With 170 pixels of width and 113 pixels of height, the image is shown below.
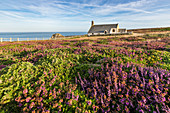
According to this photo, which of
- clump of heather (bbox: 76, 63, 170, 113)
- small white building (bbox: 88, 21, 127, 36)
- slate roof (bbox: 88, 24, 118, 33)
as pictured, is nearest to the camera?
clump of heather (bbox: 76, 63, 170, 113)

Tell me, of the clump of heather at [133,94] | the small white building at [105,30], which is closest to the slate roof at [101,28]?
the small white building at [105,30]

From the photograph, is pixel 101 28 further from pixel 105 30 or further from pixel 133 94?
pixel 133 94

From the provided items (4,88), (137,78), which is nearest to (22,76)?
(4,88)

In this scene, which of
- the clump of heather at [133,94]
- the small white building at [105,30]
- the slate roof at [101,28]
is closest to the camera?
the clump of heather at [133,94]

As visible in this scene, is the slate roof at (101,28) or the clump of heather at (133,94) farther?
the slate roof at (101,28)

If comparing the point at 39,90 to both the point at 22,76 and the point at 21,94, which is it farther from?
the point at 22,76

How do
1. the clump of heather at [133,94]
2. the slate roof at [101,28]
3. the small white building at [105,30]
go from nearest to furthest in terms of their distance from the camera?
the clump of heather at [133,94] → the small white building at [105,30] → the slate roof at [101,28]

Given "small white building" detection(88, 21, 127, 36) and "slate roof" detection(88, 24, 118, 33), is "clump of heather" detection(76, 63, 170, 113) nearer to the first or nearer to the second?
"small white building" detection(88, 21, 127, 36)

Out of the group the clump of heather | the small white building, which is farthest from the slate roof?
the clump of heather

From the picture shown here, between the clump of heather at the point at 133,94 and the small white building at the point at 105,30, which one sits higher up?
the small white building at the point at 105,30

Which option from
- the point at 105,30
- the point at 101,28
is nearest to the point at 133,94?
the point at 105,30

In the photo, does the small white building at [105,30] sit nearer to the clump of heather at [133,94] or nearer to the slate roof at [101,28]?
the slate roof at [101,28]

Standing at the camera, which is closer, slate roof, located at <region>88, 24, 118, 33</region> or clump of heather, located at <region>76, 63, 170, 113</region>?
clump of heather, located at <region>76, 63, 170, 113</region>

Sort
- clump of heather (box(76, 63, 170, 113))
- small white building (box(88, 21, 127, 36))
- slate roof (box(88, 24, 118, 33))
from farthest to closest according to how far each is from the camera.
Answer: slate roof (box(88, 24, 118, 33)) < small white building (box(88, 21, 127, 36)) < clump of heather (box(76, 63, 170, 113))
